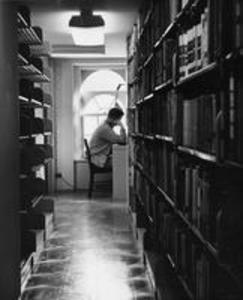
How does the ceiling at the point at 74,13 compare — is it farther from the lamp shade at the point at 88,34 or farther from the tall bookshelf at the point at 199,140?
the tall bookshelf at the point at 199,140

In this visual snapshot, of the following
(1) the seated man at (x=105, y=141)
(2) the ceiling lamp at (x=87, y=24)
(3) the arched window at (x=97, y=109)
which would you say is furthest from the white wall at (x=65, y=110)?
(2) the ceiling lamp at (x=87, y=24)

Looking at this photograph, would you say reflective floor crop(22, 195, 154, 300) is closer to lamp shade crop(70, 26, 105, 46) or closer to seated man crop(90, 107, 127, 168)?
seated man crop(90, 107, 127, 168)

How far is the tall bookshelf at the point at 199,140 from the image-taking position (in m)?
1.82

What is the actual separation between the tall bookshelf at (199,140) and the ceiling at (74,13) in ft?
3.76

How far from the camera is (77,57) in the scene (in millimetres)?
9344

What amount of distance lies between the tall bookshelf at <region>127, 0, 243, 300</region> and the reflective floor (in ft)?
1.17

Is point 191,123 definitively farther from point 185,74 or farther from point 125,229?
point 125,229

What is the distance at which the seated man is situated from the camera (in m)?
8.81

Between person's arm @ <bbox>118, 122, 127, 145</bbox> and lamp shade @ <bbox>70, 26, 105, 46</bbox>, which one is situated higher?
lamp shade @ <bbox>70, 26, 105, 46</bbox>

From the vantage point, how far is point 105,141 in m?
8.87

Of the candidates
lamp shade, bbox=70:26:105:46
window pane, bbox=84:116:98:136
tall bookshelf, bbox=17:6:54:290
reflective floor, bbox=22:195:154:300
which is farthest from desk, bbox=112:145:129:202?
lamp shade, bbox=70:26:105:46

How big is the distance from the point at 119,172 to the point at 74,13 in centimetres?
319

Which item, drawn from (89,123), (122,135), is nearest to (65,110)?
(89,123)

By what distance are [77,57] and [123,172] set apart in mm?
2251
